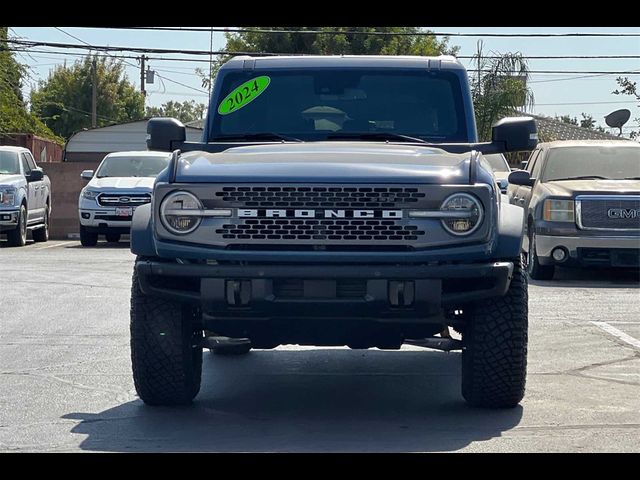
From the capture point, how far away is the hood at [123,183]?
79.0 feet

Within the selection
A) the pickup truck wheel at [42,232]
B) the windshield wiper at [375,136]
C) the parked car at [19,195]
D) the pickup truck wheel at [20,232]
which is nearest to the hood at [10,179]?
the parked car at [19,195]

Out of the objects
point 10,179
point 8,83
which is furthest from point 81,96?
point 10,179

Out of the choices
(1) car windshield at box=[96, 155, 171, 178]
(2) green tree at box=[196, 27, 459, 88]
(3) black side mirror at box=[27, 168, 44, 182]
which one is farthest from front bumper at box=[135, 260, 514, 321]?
(2) green tree at box=[196, 27, 459, 88]

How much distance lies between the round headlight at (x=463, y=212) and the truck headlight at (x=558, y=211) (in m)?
9.40

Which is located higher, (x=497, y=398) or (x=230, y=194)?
(x=230, y=194)

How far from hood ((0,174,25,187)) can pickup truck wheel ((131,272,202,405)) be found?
16143 millimetres

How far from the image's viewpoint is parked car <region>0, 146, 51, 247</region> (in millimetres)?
23031

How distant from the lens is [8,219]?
23094 millimetres

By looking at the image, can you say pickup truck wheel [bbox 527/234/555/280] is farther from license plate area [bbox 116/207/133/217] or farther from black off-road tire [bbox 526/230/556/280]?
license plate area [bbox 116/207/133/217]

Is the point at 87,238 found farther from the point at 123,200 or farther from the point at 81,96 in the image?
the point at 81,96
